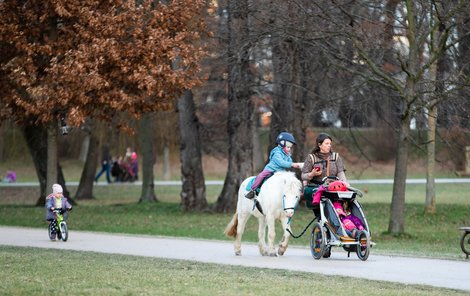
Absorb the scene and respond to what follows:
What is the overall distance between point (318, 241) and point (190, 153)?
20.8 meters

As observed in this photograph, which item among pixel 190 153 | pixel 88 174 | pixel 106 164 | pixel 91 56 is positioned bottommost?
pixel 88 174

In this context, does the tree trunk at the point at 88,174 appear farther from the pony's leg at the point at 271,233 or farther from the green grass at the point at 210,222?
the pony's leg at the point at 271,233

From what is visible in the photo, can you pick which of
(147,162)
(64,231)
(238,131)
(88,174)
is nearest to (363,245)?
(64,231)

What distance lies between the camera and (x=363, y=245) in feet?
57.4

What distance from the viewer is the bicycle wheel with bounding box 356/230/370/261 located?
1725cm

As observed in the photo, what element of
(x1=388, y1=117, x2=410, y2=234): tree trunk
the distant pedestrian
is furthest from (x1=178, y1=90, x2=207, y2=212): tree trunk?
the distant pedestrian

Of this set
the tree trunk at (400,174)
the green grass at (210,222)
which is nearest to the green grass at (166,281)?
the green grass at (210,222)

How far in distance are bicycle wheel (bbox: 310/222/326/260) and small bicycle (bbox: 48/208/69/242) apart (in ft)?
25.2

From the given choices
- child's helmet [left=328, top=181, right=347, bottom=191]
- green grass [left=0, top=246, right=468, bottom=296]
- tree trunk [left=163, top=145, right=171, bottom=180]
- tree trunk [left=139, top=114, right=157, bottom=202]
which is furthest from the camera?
tree trunk [left=163, top=145, right=171, bottom=180]

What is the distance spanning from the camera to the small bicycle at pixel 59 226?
2392 centimetres

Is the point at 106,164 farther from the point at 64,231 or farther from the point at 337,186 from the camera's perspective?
the point at 337,186

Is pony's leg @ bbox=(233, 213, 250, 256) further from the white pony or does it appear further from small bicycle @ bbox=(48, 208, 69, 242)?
small bicycle @ bbox=(48, 208, 69, 242)

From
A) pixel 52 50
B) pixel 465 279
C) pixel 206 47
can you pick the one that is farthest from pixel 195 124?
pixel 465 279

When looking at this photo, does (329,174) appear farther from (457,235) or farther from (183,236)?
(457,235)
